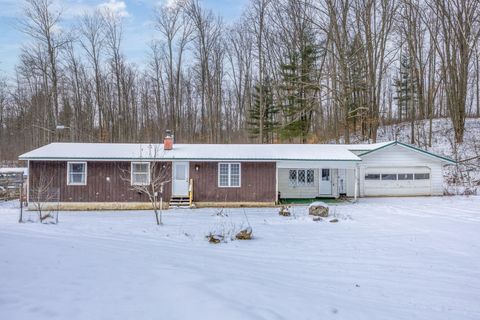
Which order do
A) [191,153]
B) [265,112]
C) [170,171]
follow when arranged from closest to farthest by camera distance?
[170,171]
[191,153]
[265,112]

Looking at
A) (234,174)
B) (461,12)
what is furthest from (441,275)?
(461,12)

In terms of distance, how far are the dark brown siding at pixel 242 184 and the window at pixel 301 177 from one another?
7.86 feet

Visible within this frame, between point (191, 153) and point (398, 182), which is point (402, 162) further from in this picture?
point (191, 153)

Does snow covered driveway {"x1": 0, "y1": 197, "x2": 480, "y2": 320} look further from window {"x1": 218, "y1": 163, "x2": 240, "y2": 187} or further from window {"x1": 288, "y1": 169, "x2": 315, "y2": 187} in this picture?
window {"x1": 288, "y1": 169, "x2": 315, "y2": 187}

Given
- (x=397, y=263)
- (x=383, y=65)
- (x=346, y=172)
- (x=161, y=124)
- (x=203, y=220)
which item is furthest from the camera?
(x=161, y=124)

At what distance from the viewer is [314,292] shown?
218 inches

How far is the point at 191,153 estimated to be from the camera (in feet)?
57.1

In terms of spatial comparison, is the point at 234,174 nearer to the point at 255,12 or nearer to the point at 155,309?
the point at 155,309

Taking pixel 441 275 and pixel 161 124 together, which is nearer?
pixel 441 275

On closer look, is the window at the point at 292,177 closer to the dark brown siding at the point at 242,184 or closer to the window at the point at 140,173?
the dark brown siding at the point at 242,184

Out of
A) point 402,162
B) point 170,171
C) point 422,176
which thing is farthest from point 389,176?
point 170,171

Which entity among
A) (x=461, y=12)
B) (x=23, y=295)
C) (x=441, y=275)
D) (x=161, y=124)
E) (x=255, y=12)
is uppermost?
(x=255, y=12)

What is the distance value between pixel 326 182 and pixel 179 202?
8.55 metres

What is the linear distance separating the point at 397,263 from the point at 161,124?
1300 inches
